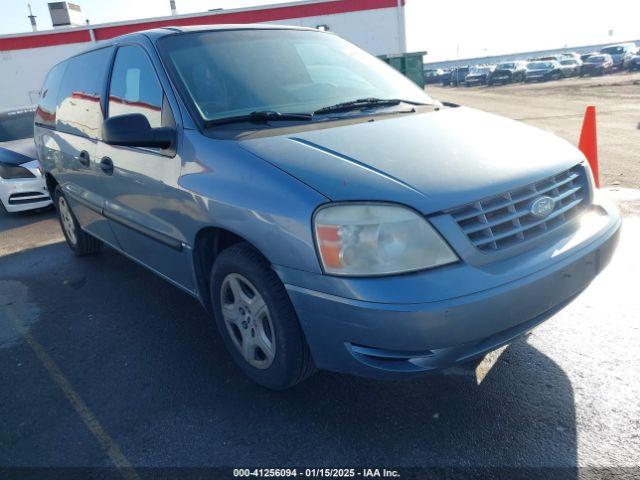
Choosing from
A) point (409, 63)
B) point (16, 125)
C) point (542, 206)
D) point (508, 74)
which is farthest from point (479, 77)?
point (542, 206)

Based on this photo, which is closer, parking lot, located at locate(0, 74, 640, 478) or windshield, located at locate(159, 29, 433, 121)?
parking lot, located at locate(0, 74, 640, 478)

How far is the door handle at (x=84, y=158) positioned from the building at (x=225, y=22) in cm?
1200

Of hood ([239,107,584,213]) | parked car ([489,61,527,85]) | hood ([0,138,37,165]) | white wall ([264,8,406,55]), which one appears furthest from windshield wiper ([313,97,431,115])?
parked car ([489,61,527,85])

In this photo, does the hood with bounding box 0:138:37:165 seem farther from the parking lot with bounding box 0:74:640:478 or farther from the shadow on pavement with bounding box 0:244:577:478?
the shadow on pavement with bounding box 0:244:577:478

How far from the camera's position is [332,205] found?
2.01 m

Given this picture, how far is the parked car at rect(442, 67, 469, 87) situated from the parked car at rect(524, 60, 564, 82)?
10393mm

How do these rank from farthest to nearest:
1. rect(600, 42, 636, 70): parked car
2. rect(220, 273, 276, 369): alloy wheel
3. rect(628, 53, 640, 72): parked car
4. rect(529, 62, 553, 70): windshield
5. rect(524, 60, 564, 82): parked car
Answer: rect(600, 42, 636, 70): parked car
rect(529, 62, 553, 70): windshield
rect(628, 53, 640, 72): parked car
rect(524, 60, 564, 82): parked car
rect(220, 273, 276, 369): alloy wheel

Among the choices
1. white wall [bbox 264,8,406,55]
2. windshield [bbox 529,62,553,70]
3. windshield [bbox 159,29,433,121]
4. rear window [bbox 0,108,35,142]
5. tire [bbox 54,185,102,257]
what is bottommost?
tire [bbox 54,185,102,257]

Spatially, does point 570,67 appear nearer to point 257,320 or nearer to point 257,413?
point 257,320

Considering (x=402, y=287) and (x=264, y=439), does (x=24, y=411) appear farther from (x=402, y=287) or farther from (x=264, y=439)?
(x=402, y=287)

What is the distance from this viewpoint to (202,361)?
3012 millimetres

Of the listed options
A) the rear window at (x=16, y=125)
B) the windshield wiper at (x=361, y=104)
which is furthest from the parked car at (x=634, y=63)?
the windshield wiper at (x=361, y=104)

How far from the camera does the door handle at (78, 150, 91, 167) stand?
3801 millimetres

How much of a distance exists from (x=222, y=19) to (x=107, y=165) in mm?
14261
